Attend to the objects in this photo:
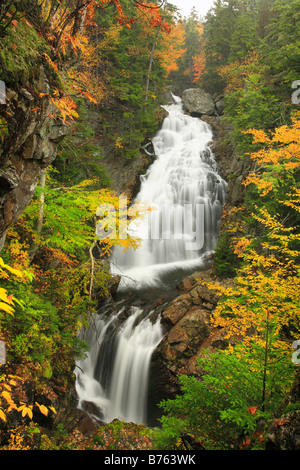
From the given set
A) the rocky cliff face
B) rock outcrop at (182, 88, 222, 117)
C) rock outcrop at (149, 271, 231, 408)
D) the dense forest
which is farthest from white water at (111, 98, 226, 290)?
the rocky cliff face

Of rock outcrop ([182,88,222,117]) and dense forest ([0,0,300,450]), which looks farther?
rock outcrop ([182,88,222,117])

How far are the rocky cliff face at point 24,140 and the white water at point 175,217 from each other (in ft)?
27.1

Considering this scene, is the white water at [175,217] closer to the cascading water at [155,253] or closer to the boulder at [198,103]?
the cascading water at [155,253]

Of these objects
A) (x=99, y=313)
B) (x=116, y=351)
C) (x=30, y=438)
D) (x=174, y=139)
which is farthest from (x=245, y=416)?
(x=174, y=139)

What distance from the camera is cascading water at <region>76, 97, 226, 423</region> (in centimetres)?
830

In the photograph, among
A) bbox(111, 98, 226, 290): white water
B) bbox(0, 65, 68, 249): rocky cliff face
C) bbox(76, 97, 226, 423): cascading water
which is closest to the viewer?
bbox(0, 65, 68, 249): rocky cliff face

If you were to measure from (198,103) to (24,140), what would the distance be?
26.4 m

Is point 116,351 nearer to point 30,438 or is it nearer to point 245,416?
point 30,438

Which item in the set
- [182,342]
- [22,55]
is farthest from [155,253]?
[22,55]

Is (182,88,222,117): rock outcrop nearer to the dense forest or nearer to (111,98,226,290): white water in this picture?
(111,98,226,290): white water

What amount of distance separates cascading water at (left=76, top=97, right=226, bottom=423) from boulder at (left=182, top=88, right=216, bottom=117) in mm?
1220

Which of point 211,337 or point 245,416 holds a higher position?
point 245,416

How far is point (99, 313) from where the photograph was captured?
10102 mm
